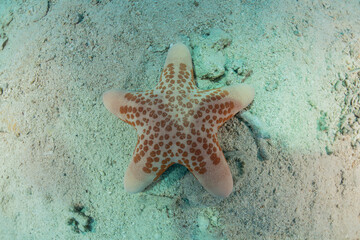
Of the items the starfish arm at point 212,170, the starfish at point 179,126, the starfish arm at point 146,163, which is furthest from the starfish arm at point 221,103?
the starfish arm at point 146,163

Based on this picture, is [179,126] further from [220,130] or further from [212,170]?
[220,130]

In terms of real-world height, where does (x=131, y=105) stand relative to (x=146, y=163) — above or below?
above

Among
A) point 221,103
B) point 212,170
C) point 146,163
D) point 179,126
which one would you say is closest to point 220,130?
point 221,103

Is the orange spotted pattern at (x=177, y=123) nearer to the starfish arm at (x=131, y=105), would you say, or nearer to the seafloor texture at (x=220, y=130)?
the starfish arm at (x=131, y=105)

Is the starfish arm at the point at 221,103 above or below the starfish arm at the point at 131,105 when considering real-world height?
below

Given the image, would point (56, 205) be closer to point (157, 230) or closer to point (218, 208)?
point (157, 230)

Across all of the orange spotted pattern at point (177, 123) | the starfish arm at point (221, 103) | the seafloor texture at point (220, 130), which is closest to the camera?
the orange spotted pattern at point (177, 123)
